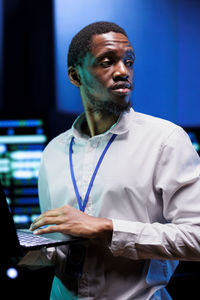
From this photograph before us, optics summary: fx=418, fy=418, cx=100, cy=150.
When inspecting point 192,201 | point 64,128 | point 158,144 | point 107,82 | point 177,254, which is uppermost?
point 107,82

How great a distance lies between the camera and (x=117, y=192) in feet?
3.95

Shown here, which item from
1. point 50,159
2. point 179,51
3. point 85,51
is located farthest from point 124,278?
point 179,51

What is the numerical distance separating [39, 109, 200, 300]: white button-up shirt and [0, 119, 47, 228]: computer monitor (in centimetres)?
130

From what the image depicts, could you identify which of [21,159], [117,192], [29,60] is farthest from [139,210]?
[29,60]

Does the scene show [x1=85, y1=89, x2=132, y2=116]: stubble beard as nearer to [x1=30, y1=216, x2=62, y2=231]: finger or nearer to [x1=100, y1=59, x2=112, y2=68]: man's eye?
[x1=100, y1=59, x2=112, y2=68]: man's eye

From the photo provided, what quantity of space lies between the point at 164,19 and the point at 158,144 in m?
2.06

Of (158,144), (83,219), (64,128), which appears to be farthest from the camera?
(64,128)

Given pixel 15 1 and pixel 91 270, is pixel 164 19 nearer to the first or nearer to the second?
pixel 15 1

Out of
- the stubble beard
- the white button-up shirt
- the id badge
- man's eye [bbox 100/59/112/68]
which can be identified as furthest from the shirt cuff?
man's eye [bbox 100/59/112/68]

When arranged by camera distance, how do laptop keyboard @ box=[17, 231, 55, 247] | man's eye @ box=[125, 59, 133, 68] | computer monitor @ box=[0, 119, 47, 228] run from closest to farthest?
laptop keyboard @ box=[17, 231, 55, 247], man's eye @ box=[125, 59, 133, 68], computer monitor @ box=[0, 119, 47, 228]

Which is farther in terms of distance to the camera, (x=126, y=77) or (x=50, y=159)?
(x=50, y=159)

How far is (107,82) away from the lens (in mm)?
1301

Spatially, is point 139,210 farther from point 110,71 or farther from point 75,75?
point 75,75

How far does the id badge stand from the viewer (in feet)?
3.96
